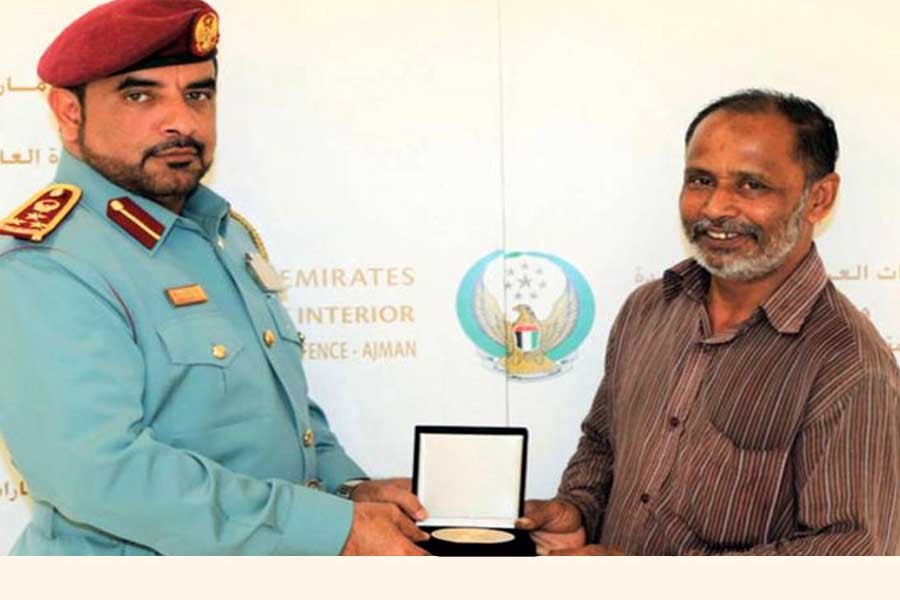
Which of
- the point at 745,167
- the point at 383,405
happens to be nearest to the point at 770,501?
the point at 745,167

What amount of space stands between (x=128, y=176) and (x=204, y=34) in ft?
0.99

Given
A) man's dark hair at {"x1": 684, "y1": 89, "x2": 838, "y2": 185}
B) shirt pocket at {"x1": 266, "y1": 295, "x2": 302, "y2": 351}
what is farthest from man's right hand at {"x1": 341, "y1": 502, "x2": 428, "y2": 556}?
man's dark hair at {"x1": 684, "y1": 89, "x2": 838, "y2": 185}

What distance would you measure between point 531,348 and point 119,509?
1.10 meters

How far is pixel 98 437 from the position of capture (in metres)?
2.06

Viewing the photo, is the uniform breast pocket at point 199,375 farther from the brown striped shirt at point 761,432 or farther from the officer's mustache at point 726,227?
the officer's mustache at point 726,227

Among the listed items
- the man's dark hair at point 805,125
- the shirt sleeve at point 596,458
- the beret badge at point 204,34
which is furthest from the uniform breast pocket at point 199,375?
the man's dark hair at point 805,125

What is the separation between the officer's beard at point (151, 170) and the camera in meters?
2.31

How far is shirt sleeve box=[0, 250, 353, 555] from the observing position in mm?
2064

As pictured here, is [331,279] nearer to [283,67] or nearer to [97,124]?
[283,67]

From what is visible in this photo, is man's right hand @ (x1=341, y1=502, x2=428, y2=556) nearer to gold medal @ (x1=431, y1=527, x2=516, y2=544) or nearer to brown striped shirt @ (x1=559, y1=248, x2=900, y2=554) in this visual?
gold medal @ (x1=431, y1=527, x2=516, y2=544)

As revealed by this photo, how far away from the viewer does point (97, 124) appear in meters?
2.31

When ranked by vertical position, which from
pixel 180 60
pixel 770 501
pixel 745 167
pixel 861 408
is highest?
pixel 180 60

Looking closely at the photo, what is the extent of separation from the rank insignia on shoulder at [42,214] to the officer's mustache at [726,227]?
117cm

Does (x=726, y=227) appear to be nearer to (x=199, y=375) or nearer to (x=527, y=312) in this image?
(x=527, y=312)
